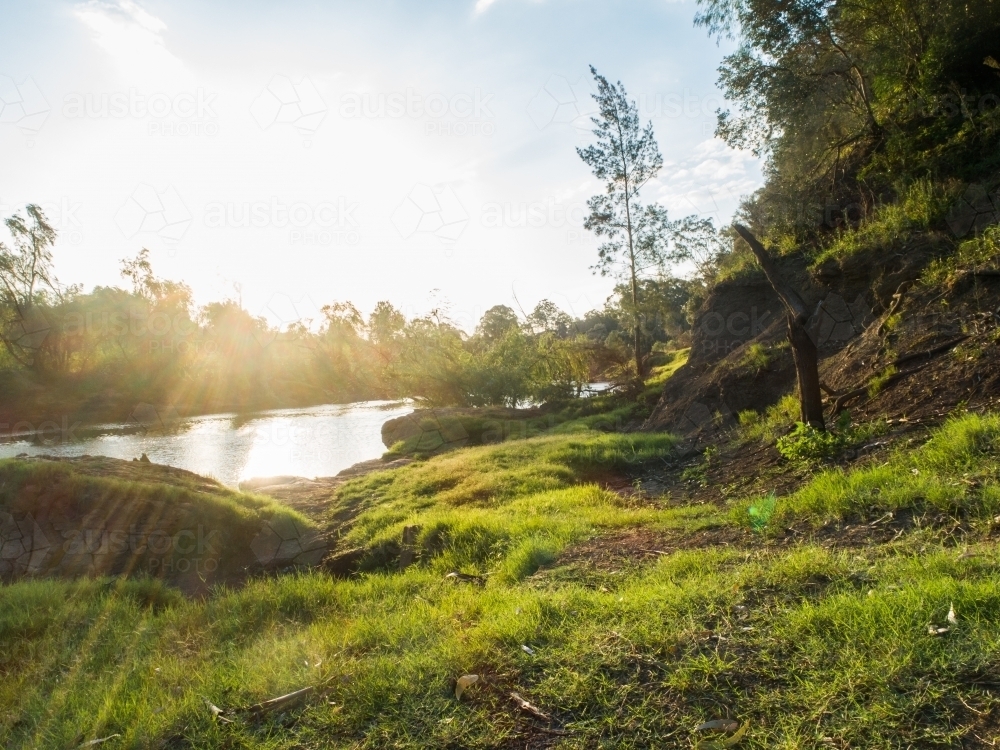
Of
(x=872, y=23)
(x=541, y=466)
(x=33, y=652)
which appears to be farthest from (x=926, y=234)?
(x=33, y=652)

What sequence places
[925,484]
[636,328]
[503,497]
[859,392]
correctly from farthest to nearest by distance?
[636,328] < [503,497] < [859,392] < [925,484]

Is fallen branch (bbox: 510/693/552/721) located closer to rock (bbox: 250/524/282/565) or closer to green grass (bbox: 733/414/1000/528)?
green grass (bbox: 733/414/1000/528)

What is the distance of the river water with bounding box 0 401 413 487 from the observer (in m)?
16.5

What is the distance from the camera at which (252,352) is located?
45031 mm

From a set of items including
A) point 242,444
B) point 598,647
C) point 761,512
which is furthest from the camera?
point 242,444

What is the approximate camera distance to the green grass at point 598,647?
7.91 ft

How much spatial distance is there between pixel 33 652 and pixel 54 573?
125 inches

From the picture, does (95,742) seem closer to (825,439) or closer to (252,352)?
(825,439)

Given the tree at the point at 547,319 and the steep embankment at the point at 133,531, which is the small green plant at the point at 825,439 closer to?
the steep embankment at the point at 133,531

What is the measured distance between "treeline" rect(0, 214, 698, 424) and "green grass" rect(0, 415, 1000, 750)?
1757 cm

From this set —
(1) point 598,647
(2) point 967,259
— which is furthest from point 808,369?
(1) point 598,647

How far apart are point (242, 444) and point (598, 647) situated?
64.8 ft

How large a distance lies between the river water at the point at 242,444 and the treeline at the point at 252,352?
3.77 meters

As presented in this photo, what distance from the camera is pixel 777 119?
13500mm
